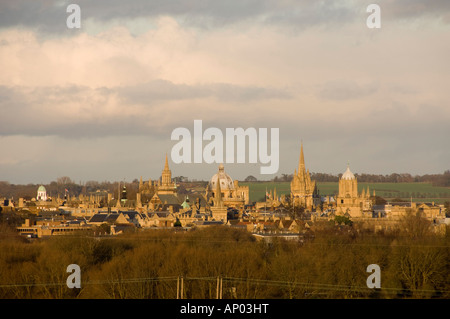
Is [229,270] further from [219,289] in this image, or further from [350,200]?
[350,200]

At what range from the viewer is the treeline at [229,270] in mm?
57031

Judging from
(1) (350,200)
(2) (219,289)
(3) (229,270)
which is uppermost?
(1) (350,200)

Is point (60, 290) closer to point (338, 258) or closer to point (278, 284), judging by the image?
point (278, 284)

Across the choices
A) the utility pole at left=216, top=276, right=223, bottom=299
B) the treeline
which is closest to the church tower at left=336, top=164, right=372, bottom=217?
the treeline

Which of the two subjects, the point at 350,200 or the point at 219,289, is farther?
the point at 350,200

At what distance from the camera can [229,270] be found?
62344 mm

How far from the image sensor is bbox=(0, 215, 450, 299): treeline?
5703cm

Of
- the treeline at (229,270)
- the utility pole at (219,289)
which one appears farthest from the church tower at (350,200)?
the utility pole at (219,289)

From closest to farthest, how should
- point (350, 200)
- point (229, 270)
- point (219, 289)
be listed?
1. point (219, 289)
2. point (229, 270)
3. point (350, 200)

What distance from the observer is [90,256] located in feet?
225

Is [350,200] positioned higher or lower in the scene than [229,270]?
higher

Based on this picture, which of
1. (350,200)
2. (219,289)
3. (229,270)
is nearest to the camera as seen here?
(219,289)

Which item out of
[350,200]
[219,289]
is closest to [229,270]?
[219,289]
